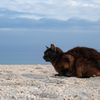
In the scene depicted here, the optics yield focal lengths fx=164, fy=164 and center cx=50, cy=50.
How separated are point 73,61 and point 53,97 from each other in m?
3.19

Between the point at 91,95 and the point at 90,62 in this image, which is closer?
the point at 91,95

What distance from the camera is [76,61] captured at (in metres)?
6.87

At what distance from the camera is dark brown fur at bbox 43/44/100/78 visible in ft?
22.4

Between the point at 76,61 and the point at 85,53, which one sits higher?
the point at 85,53

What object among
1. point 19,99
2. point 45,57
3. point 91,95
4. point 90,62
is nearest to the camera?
point 19,99

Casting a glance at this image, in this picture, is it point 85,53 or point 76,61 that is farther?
point 85,53

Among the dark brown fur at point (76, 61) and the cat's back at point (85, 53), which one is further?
the cat's back at point (85, 53)

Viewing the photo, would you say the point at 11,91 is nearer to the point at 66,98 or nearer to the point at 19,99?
the point at 19,99

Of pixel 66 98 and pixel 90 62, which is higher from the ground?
pixel 90 62

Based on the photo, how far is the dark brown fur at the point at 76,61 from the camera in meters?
6.81

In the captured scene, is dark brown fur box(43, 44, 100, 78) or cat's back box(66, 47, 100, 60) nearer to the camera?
dark brown fur box(43, 44, 100, 78)

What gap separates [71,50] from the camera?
7.49 metres

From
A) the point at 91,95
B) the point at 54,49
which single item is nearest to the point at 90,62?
the point at 54,49

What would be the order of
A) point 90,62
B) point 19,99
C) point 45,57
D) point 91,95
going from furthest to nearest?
point 45,57
point 90,62
point 91,95
point 19,99
